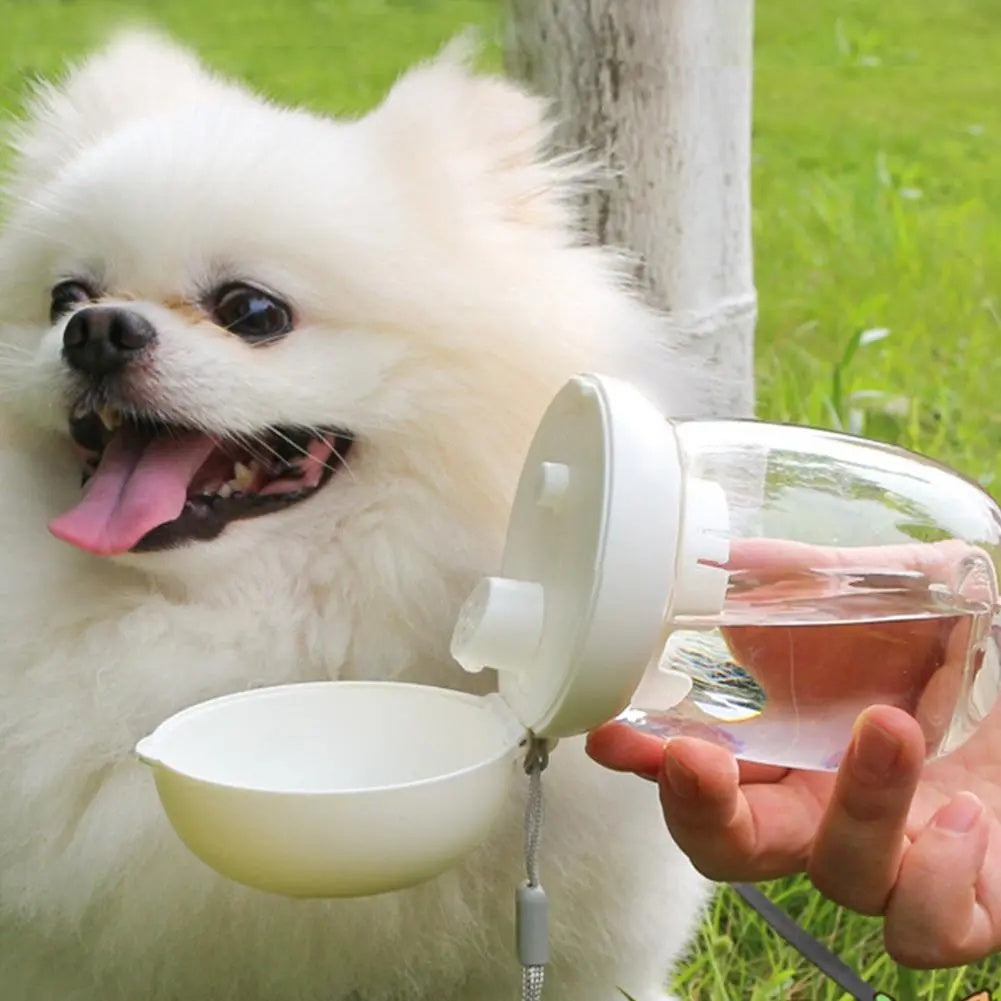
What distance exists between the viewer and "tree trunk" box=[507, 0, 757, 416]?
2.14 metres

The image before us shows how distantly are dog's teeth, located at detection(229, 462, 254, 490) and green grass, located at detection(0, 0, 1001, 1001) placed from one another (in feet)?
2.25

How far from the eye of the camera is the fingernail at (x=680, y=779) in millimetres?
1237

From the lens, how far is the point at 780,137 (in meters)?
6.50

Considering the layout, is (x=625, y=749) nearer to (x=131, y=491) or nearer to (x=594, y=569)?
(x=594, y=569)

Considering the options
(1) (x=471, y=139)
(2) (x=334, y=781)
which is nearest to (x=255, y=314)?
(1) (x=471, y=139)

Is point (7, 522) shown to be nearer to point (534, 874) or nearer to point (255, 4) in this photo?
point (534, 874)

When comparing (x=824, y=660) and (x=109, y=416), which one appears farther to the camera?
(x=109, y=416)

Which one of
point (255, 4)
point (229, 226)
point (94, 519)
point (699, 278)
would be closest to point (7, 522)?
point (94, 519)

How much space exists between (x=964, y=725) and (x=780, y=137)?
5412 mm

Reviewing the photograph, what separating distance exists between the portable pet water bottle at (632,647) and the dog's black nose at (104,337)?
0.36 metres

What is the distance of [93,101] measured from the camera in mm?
1681

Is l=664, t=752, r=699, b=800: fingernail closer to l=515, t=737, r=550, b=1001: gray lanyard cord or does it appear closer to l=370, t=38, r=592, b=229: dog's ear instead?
l=515, t=737, r=550, b=1001: gray lanyard cord

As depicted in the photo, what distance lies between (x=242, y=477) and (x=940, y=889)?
0.77m

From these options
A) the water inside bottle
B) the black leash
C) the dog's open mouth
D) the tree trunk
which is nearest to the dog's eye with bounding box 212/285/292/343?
the dog's open mouth
